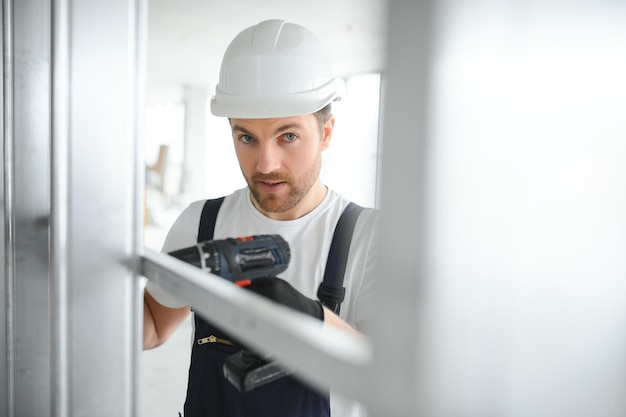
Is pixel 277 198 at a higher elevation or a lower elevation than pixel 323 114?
lower

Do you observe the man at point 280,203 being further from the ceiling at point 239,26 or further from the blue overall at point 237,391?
the ceiling at point 239,26

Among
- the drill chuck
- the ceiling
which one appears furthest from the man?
the ceiling

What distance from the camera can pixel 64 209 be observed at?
21.9 inches

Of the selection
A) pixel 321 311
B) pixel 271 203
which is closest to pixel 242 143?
pixel 271 203

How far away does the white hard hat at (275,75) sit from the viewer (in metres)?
1.20

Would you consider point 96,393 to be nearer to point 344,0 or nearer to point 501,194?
point 501,194

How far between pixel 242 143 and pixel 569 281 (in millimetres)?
1143

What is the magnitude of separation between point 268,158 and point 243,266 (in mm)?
551

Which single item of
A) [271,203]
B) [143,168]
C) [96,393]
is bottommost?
[96,393]

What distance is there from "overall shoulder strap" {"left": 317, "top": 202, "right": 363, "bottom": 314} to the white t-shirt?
0.06 feet

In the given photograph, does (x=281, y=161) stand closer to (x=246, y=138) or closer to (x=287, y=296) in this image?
(x=246, y=138)

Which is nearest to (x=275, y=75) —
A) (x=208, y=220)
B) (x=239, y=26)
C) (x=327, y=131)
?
(x=327, y=131)

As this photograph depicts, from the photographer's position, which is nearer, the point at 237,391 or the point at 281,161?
the point at 237,391

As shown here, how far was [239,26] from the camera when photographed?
A: 4.27 m
